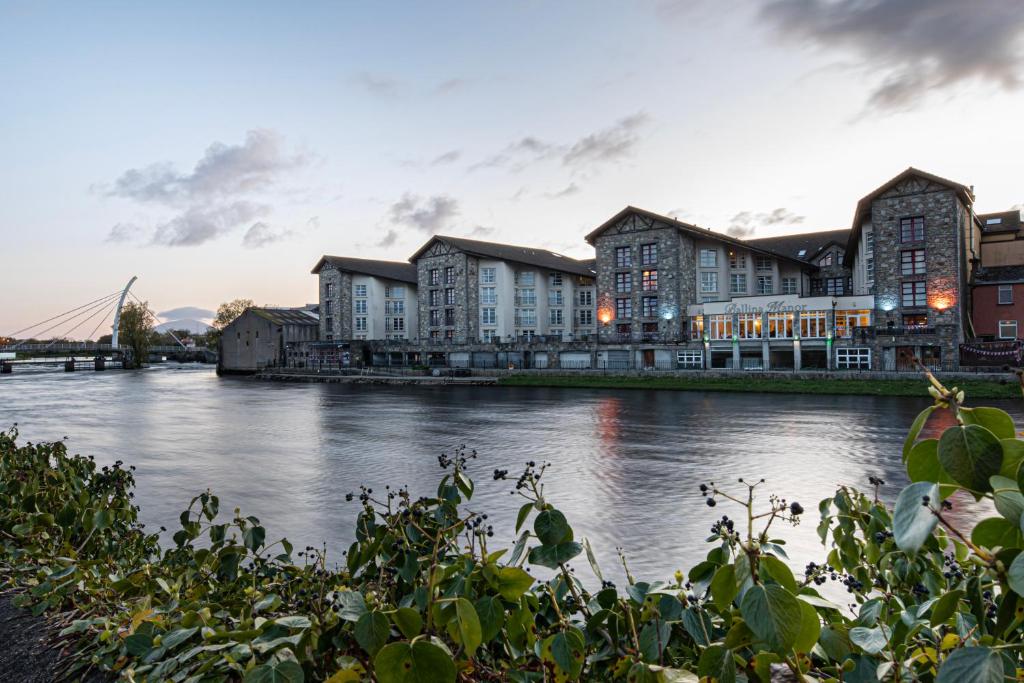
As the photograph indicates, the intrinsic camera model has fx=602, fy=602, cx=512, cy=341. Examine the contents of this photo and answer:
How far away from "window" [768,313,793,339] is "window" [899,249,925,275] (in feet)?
31.8

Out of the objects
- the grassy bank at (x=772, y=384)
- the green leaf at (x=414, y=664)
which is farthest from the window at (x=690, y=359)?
the green leaf at (x=414, y=664)

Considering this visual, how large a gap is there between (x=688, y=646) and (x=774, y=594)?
1304mm

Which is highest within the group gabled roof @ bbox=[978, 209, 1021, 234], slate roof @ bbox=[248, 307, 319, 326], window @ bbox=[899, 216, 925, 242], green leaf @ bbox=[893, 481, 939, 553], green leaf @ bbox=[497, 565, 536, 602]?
gabled roof @ bbox=[978, 209, 1021, 234]

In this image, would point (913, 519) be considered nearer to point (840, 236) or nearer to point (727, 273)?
point (727, 273)

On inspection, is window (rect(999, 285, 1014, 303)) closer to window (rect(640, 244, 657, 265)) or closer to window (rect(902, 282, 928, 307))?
window (rect(902, 282, 928, 307))

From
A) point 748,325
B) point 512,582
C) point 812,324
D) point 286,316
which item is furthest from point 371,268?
point 512,582

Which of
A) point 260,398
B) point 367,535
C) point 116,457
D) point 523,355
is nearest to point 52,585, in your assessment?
point 367,535

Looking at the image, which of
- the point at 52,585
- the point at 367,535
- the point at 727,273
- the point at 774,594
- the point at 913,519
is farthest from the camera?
the point at 727,273

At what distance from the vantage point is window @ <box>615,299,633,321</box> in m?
67.3

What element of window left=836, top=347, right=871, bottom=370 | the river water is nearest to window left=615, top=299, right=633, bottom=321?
window left=836, top=347, right=871, bottom=370

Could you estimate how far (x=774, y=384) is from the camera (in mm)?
46812

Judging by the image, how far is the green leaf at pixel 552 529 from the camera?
2.46 meters

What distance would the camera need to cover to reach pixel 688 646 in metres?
2.67

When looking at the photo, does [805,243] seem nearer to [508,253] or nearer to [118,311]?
[508,253]
